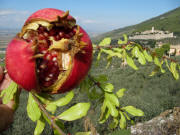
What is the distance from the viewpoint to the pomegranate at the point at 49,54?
462 mm

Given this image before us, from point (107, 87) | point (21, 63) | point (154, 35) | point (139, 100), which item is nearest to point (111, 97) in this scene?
point (107, 87)

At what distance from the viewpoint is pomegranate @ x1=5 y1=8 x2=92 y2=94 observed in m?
0.46

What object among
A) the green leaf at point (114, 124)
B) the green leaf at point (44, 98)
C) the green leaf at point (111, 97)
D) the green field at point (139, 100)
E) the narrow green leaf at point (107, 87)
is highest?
the green leaf at point (44, 98)

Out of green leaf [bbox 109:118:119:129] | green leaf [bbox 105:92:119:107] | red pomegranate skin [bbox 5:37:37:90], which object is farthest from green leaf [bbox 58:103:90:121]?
green leaf [bbox 109:118:119:129]

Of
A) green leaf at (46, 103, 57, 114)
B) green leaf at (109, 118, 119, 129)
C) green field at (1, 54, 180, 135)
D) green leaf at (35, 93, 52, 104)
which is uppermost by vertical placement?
green leaf at (35, 93, 52, 104)

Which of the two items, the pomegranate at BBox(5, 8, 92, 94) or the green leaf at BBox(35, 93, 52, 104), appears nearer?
the pomegranate at BBox(5, 8, 92, 94)

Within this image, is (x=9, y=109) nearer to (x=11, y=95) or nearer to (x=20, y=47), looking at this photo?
(x=11, y=95)

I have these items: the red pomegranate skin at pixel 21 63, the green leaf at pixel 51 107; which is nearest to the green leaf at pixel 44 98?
the green leaf at pixel 51 107

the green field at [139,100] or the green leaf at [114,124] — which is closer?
the green leaf at [114,124]

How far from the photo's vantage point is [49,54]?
508 mm

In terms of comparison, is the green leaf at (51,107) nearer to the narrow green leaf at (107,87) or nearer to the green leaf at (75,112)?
the green leaf at (75,112)

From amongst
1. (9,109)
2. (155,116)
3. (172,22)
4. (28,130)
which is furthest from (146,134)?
(172,22)

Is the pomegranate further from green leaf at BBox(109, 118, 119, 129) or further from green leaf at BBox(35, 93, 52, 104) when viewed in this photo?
green leaf at BBox(109, 118, 119, 129)

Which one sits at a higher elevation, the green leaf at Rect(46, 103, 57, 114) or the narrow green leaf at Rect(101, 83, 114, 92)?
the green leaf at Rect(46, 103, 57, 114)
